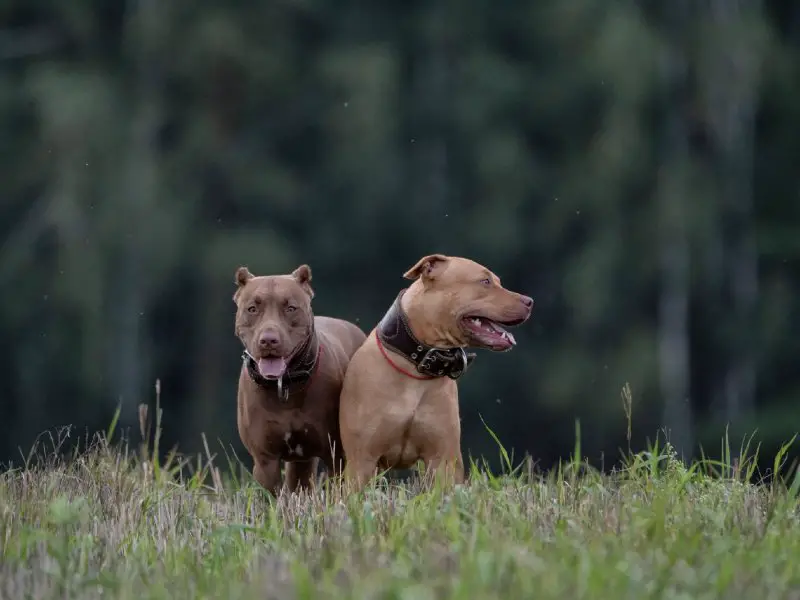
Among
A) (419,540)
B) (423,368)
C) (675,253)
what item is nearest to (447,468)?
(423,368)

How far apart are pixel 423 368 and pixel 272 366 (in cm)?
62

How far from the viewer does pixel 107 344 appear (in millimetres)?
21703

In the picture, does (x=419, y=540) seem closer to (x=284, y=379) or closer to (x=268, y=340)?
(x=268, y=340)

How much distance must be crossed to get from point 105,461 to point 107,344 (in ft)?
48.9

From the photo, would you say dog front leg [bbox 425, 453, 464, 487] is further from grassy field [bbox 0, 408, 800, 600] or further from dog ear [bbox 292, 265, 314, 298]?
dog ear [bbox 292, 265, 314, 298]

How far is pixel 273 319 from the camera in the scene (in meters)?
6.76

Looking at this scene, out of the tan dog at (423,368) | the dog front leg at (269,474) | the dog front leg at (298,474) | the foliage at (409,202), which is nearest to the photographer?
the tan dog at (423,368)

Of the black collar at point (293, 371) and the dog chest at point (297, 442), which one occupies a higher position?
the black collar at point (293, 371)

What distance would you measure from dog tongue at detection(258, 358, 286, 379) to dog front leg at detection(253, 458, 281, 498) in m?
0.60

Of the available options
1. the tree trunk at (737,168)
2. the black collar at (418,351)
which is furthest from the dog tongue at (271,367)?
the tree trunk at (737,168)

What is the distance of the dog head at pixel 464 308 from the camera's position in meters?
6.75

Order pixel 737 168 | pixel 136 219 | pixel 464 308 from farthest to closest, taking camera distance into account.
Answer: pixel 737 168
pixel 136 219
pixel 464 308

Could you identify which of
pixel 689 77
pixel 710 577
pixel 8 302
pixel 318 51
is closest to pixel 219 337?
pixel 8 302

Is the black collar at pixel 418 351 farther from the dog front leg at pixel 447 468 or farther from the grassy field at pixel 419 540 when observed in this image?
the grassy field at pixel 419 540
